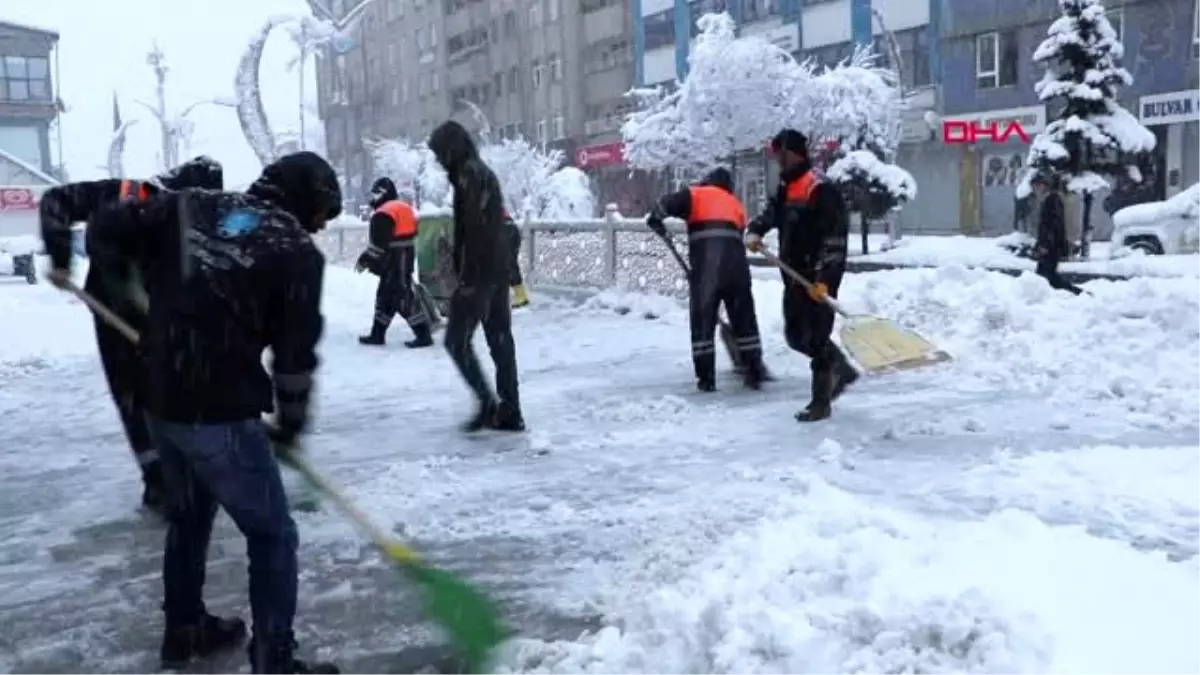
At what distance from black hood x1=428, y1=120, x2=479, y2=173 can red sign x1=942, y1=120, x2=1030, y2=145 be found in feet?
91.8

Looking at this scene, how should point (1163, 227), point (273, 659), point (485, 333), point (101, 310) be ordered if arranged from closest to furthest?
point (273, 659) < point (101, 310) < point (485, 333) < point (1163, 227)

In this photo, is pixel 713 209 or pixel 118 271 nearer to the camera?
pixel 118 271

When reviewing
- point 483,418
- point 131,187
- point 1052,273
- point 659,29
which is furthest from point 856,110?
point 131,187

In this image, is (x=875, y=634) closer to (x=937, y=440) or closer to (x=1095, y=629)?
(x=1095, y=629)

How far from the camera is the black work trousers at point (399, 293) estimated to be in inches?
422

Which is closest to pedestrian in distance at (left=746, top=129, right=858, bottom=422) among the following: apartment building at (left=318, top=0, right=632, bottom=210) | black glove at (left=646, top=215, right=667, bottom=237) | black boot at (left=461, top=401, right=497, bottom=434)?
black glove at (left=646, top=215, right=667, bottom=237)

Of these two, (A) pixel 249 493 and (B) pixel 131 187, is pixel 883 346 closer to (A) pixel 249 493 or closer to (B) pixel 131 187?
(B) pixel 131 187

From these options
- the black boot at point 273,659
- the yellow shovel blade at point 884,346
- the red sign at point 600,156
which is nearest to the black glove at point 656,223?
the yellow shovel blade at point 884,346

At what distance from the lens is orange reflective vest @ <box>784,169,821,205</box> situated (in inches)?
265

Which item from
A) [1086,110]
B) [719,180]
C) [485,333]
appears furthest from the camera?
[1086,110]

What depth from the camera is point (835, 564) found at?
3.56 m

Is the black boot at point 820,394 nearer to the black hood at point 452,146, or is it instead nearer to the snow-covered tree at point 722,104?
the black hood at point 452,146

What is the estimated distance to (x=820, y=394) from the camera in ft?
21.8

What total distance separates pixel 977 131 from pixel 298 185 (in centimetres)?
3162
